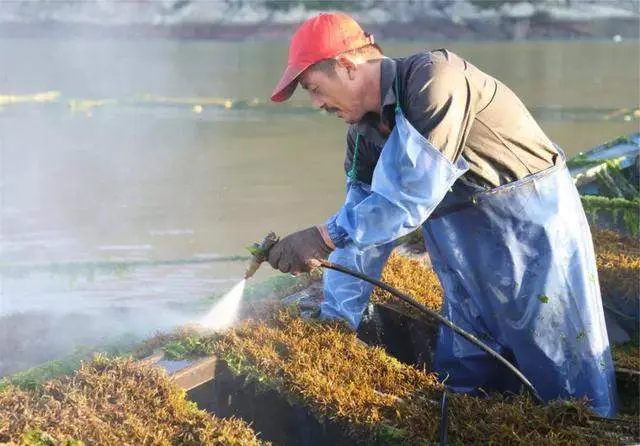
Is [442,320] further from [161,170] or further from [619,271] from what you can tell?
[161,170]

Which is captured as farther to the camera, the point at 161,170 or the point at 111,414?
the point at 161,170

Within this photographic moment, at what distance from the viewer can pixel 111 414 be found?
366 cm

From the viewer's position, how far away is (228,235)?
11.5 m

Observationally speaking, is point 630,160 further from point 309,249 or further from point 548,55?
point 548,55

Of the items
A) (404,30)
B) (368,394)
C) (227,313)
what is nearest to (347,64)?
(368,394)

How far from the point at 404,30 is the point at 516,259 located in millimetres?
34462

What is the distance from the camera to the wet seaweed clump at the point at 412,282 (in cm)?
530

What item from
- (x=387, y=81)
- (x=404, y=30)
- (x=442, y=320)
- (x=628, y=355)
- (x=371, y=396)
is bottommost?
(x=404, y=30)

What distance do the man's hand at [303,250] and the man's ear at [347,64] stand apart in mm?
672

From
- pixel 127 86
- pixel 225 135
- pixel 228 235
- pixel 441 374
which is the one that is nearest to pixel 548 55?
pixel 127 86

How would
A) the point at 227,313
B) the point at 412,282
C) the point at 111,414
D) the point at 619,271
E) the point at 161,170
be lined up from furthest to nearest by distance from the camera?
the point at 161,170, the point at 619,271, the point at 412,282, the point at 227,313, the point at 111,414

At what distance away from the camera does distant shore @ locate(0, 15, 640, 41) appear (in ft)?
118

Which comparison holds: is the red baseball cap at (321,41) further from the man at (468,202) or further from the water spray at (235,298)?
the water spray at (235,298)

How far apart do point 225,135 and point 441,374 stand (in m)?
14.4
